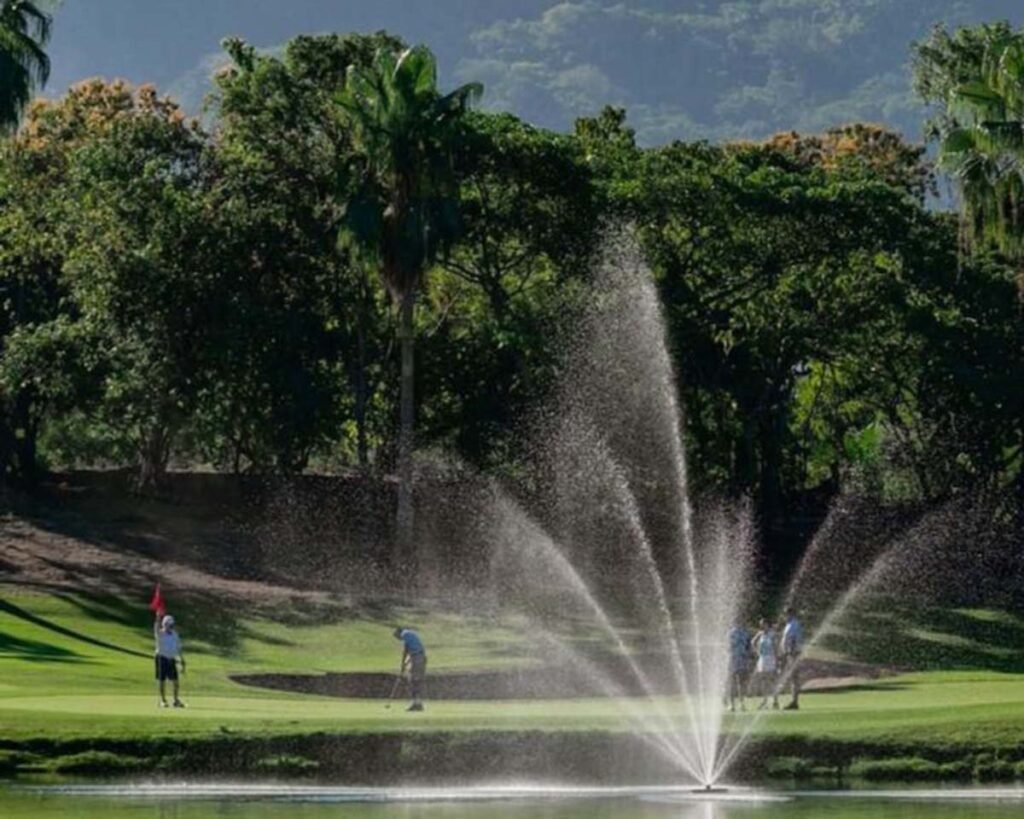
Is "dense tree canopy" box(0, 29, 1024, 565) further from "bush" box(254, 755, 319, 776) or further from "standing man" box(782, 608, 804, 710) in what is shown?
"bush" box(254, 755, 319, 776)

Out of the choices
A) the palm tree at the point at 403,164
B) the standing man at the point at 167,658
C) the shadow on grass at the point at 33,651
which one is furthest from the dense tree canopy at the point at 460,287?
the standing man at the point at 167,658

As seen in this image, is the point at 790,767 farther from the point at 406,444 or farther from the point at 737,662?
the point at 406,444

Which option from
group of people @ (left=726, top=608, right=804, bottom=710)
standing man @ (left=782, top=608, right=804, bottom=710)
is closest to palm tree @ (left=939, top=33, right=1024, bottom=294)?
standing man @ (left=782, top=608, right=804, bottom=710)

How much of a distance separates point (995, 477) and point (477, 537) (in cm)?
2010

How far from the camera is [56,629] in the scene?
187 ft

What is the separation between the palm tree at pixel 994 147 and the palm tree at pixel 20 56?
2361 cm

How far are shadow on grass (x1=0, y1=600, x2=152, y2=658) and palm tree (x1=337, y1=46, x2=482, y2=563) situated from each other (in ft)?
46.9

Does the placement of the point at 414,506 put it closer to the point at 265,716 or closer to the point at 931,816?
the point at 265,716

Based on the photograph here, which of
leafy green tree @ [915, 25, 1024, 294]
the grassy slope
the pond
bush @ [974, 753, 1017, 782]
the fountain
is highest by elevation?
leafy green tree @ [915, 25, 1024, 294]

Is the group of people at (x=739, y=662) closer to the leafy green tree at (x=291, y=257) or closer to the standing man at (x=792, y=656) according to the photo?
the standing man at (x=792, y=656)

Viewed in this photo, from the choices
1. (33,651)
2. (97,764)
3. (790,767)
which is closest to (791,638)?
(790,767)

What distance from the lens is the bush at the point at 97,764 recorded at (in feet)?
112

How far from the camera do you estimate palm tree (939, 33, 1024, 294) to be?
49.8 m

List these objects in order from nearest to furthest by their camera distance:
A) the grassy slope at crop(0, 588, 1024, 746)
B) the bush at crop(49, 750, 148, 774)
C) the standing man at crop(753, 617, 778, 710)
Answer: the bush at crop(49, 750, 148, 774) → the grassy slope at crop(0, 588, 1024, 746) → the standing man at crop(753, 617, 778, 710)
